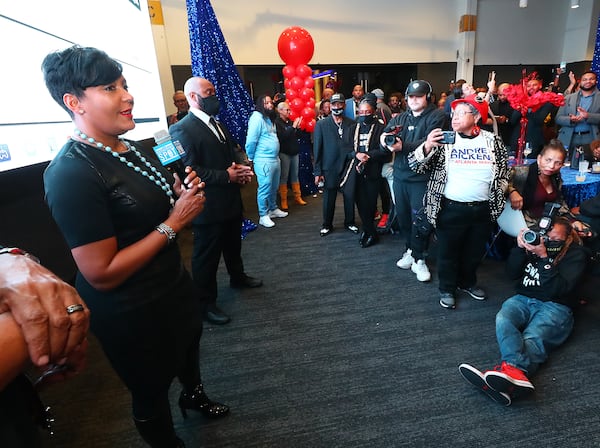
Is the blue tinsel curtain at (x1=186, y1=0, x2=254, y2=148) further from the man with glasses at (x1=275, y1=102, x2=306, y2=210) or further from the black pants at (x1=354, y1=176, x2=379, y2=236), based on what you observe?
the black pants at (x1=354, y1=176, x2=379, y2=236)

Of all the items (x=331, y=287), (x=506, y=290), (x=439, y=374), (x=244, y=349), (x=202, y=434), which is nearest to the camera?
(x=202, y=434)

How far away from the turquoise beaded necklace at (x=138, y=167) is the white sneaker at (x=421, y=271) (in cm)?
219

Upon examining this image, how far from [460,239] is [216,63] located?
2853 mm

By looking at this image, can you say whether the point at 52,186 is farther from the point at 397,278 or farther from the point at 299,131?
the point at 299,131

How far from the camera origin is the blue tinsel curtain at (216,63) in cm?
334

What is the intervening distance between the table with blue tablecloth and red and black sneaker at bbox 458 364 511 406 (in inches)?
75.7

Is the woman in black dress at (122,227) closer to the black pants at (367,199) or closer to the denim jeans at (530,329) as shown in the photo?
the denim jeans at (530,329)

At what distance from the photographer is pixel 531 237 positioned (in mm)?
1824

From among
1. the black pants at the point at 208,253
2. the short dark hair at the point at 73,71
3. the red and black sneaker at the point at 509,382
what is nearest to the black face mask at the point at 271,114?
the black pants at the point at 208,253

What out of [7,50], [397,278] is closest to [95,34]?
[7,50]

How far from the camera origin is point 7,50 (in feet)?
5.49

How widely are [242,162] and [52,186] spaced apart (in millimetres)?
1513

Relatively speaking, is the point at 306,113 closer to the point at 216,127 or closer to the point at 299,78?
the point at 299,78

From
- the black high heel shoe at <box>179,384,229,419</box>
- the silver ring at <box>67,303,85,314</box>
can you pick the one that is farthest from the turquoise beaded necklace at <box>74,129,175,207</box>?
the black high heel shoe at <box>179,384,229,419</box>
